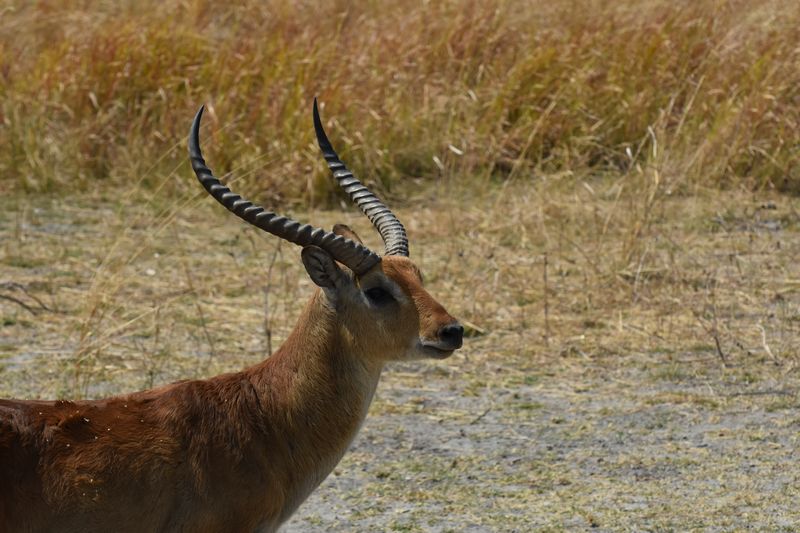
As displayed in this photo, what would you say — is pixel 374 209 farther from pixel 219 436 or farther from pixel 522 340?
pixel 522 340

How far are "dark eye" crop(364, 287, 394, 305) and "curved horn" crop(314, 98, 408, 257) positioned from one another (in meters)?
0.40

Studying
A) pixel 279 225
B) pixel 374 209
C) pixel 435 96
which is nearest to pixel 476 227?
pixel 435 96

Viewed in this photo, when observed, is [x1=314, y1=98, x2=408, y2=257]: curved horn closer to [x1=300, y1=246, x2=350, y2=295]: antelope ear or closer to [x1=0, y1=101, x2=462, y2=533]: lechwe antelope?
[x1=0, y1=101, x2=462, y2=533]: lechwe antelope

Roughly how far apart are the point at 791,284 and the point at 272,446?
212 inches

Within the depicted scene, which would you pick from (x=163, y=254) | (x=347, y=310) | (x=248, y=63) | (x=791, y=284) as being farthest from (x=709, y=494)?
(x=248, y=63)

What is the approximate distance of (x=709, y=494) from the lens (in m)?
6.38

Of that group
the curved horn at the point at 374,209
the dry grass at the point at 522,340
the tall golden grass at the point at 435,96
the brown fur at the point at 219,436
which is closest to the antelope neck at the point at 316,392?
the brown fur at the point at 219,436

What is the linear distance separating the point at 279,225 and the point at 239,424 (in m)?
0.71

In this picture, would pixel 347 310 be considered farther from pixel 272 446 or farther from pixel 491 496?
pixel 491 496

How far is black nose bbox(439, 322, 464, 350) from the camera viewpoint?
5.18 meters

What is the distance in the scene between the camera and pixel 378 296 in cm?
528

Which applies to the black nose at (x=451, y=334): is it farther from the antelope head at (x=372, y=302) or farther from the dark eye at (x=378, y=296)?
the dark eye at (x=378, y=296)

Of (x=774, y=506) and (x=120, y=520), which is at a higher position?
(x=120, y=520)

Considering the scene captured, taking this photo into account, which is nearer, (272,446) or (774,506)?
(272,446)
